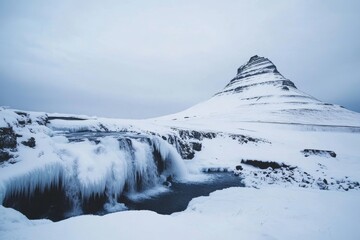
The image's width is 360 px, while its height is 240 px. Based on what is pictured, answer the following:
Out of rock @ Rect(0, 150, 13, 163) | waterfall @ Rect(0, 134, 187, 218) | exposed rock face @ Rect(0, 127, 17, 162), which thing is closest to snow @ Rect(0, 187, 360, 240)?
waterfall @ Rect(0, 134, 187, 218)

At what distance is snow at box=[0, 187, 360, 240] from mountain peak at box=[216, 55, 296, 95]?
95.1m

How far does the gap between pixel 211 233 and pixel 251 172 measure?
14.8 meters

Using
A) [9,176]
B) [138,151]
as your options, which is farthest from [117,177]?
[9,176]

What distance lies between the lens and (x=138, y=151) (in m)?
15.2

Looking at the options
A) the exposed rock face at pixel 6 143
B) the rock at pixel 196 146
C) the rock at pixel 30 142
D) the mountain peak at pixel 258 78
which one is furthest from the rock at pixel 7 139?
the mountain peak at pixel 258 78

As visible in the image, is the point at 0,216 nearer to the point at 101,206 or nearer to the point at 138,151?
the point at 101,206

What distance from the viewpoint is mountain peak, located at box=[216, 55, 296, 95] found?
345 ft

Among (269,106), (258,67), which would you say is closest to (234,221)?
(269,106)

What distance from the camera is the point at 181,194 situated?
45.6ft

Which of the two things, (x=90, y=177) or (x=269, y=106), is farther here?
(x=269, y=106)

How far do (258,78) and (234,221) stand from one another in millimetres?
119988

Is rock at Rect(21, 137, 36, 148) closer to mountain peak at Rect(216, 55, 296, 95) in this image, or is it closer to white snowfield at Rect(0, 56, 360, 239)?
white snowfield at Rect(0, 56, 360, 239)

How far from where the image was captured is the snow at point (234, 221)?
4.80 metres

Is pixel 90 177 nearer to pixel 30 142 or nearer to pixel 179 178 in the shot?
pixel 30 142
